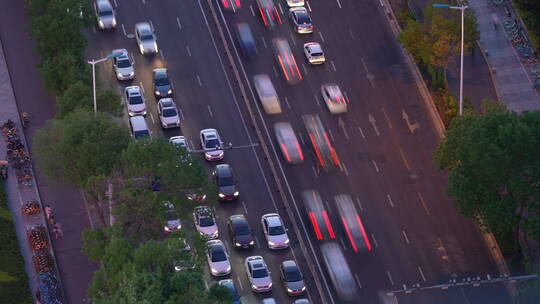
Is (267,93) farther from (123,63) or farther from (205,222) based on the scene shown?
(205,222)

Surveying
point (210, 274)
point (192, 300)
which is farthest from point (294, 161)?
point (192, 300)

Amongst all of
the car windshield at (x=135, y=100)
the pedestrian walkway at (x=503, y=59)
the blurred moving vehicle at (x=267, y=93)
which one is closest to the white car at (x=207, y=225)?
the car windshield at (x=135, y=100)

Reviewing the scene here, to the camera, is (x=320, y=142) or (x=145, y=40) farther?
(x=145, y=40)

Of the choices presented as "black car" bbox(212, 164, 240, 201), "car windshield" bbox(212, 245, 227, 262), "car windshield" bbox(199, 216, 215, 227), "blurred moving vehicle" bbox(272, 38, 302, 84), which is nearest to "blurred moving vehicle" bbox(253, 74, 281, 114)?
"blurred moving vehicle" bbox(272, 38, 302, 84)

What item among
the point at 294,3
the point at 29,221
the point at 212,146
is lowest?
the point at 29,221

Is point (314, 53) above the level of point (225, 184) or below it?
above

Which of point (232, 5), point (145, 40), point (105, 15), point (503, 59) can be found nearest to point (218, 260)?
point (145, 40)

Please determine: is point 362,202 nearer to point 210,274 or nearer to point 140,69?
point 210,274
